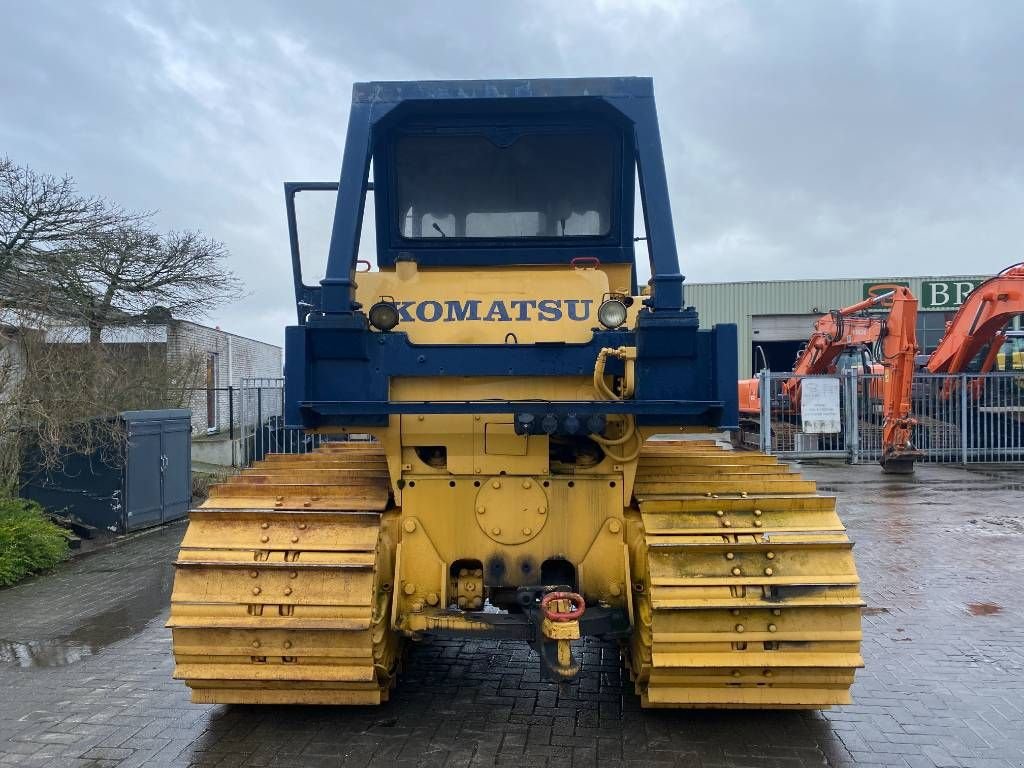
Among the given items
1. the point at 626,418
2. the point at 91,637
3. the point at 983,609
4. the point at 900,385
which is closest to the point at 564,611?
the point at 626,418

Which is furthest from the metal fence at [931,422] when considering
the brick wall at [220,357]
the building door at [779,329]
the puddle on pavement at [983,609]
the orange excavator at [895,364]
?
the building door at [779,329]

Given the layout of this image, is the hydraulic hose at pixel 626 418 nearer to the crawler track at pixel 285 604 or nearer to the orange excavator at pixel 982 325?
the crawler track at pixel 285 604

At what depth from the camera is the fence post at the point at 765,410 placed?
1725cm

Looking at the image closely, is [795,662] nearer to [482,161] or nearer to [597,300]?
[597,300]

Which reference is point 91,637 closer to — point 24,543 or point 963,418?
point 24,543

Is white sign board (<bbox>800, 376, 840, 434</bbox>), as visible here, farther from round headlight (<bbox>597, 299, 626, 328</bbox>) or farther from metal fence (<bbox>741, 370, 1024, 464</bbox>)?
round headlight (<bbox>597, 299, 626, 328</bbox>)

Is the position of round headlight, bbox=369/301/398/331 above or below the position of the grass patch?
above

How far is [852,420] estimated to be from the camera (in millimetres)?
17500

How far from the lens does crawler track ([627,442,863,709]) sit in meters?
3.56

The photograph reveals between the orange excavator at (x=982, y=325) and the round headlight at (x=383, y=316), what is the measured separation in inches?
619

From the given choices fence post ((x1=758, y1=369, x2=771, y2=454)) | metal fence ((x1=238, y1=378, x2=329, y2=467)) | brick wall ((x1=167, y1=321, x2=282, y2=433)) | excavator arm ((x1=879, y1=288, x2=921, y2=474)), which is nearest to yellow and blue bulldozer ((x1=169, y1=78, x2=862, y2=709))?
metal fence ((x1=238, y1=378, x2=329, y2=467))

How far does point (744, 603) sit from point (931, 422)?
54.3 ft

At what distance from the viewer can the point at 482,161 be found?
14.6ft

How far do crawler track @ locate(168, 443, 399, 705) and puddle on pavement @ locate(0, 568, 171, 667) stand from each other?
82.8 inches
